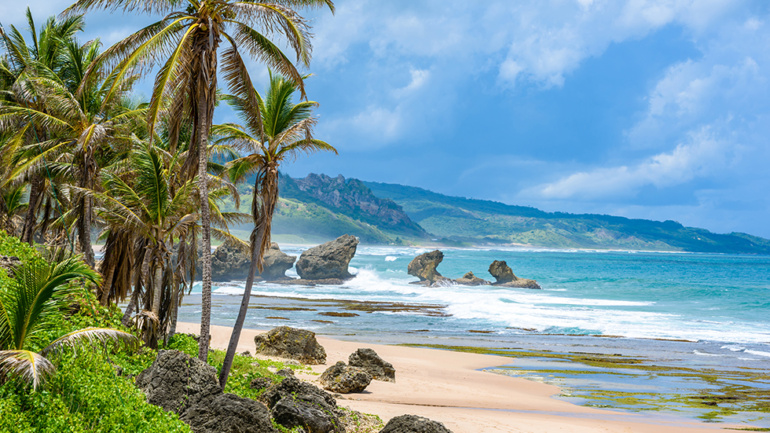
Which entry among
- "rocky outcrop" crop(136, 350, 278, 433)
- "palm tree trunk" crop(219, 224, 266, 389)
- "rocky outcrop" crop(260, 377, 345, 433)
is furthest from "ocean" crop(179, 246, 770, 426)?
"rocky outcrop" crop(136, 350, 278, 433)

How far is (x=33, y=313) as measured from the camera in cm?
665

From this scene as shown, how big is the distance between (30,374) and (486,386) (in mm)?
12198

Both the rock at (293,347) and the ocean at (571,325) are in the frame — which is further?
the rock at (293,347)

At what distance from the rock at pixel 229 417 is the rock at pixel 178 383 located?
1.11ft

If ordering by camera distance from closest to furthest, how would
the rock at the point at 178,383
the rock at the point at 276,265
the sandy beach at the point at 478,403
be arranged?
the rock at the point at 178,383 < the sandy beach at the point at 478,403 < the rock at the point at 276,265

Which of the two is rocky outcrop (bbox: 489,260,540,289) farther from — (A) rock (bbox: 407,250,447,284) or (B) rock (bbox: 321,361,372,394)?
(B) rock (bbox: 321,361,372,394)

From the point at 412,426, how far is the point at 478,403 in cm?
570

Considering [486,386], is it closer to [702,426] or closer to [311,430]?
[702,426]

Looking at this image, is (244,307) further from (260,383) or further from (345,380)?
(345,380)

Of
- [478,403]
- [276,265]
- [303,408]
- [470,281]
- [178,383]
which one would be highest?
[276,265]

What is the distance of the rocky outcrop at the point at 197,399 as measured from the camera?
7.67m

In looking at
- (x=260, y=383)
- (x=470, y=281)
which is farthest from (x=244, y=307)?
(x=470, y=281)

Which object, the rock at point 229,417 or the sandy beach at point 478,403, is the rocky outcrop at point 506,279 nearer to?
the sandy beach at point 478,403

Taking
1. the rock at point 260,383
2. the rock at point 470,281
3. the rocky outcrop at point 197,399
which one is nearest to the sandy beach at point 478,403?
the rock at point 260,383
